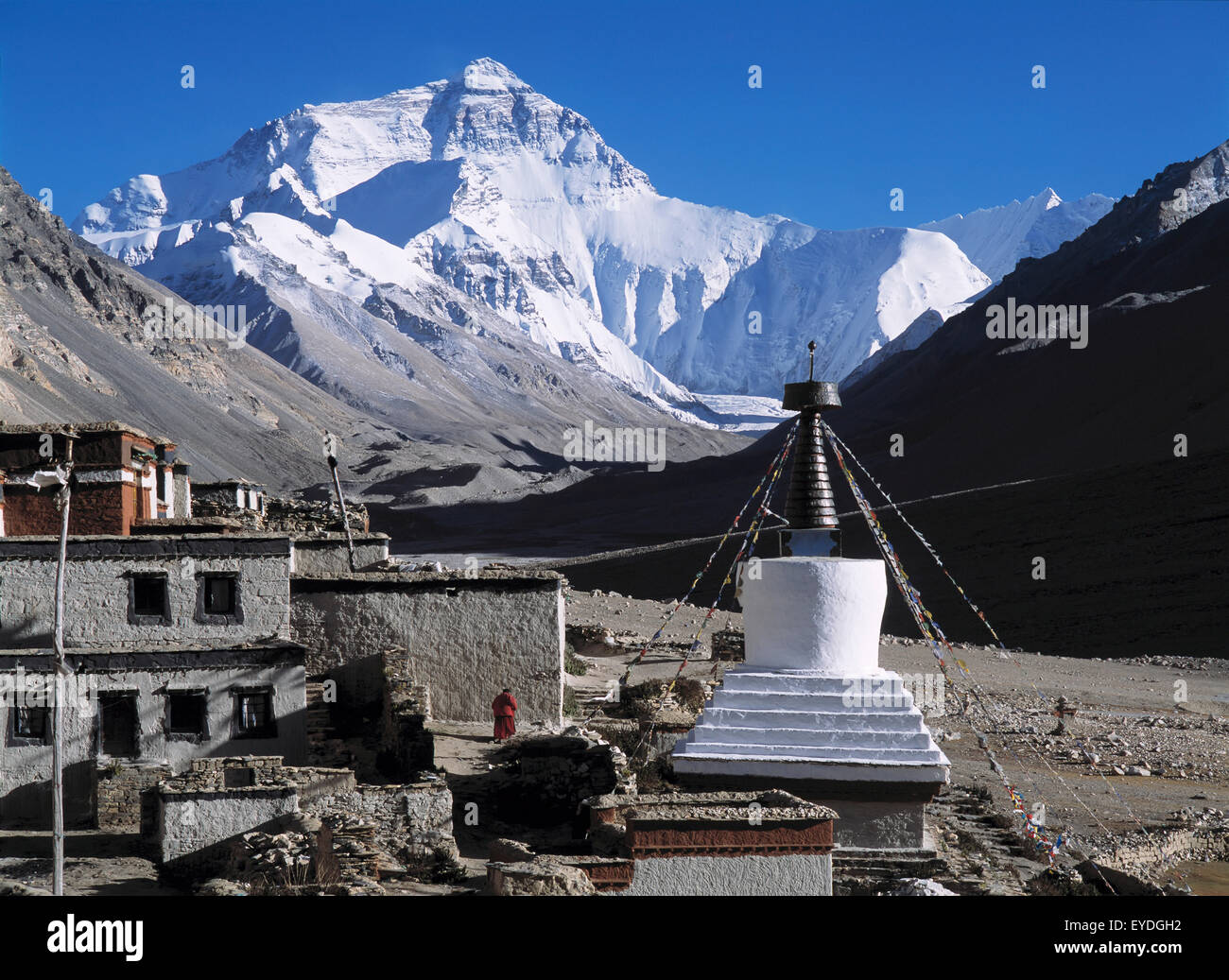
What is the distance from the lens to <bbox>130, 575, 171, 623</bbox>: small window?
1827 centimetres

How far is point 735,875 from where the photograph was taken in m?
10.4

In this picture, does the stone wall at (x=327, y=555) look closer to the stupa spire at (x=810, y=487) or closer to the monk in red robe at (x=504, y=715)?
the monk in red robe at (x=504, y=715)

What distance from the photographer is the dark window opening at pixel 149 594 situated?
721 inches

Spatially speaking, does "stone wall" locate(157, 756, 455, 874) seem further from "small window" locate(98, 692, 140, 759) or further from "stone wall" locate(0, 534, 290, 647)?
"stone wall" locate(0, 534, 290, 647)

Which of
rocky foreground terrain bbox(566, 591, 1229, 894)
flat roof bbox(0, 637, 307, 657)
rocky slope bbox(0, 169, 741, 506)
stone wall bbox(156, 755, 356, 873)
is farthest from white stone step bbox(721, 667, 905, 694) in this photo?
rocky slope bbox(0, 169, 741, 506)

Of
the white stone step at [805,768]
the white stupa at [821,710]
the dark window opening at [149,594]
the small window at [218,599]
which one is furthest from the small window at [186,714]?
the white stone step at [805,768]

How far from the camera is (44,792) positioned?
1683 centimetres

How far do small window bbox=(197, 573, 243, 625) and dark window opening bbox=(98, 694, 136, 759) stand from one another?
5.13 ft

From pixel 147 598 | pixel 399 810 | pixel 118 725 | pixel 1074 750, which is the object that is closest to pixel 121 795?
pixel 118 725

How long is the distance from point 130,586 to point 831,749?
10838mm

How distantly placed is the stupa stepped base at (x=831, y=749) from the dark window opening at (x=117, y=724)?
8.69 metres

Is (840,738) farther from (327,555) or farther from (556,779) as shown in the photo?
(327,555)

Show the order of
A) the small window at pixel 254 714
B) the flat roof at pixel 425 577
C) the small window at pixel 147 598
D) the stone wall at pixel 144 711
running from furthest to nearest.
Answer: the flat roof at pixel 425 577 < the small window at pixel 147 598 < the small window at pixel 254 714 < the stone wall at pixel 144 711
